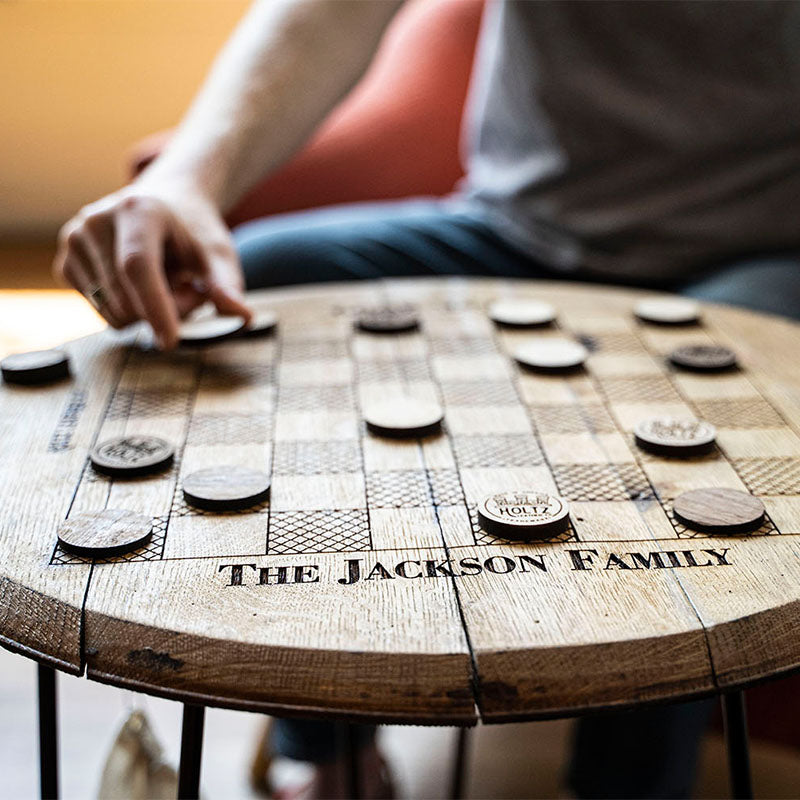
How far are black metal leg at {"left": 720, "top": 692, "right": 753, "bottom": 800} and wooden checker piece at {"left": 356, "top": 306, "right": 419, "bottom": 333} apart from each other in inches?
18.1

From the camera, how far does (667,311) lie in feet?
3.51

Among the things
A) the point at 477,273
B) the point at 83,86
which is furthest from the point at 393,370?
the point at 83,86

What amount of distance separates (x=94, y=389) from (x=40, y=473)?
0.59ft

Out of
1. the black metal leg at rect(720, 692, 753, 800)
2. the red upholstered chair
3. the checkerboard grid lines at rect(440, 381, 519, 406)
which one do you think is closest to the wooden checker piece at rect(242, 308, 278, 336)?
the checkerboard grid lines at rect(440, 381, 519, 406)

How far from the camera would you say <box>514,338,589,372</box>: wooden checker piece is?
0.92 meters

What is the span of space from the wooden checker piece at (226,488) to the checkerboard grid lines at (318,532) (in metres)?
0.02

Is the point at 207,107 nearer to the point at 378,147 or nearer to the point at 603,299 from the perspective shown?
the point at 603,299

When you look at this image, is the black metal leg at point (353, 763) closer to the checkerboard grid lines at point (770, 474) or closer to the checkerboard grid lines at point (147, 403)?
the checkerboard grid lines at point (147, 403)

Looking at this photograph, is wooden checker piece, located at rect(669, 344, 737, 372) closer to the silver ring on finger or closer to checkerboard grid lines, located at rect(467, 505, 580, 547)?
checkerboard grid lines, located at rect(467, 505, 580, 547)

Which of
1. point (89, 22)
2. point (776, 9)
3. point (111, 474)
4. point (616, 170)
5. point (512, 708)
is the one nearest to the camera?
point (512, 708)

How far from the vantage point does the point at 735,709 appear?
0.80 meters

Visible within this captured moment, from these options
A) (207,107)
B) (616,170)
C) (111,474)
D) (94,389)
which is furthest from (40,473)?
(616,170)

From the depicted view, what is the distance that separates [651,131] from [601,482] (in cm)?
80

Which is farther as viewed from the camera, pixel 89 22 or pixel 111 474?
pixel 89 22
